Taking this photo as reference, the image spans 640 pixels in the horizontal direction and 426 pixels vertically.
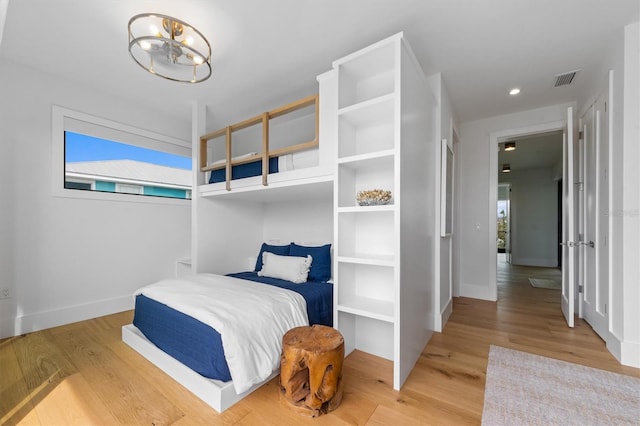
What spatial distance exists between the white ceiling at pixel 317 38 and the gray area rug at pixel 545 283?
3087 mm

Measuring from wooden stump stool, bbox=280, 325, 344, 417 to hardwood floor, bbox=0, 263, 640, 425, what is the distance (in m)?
0.06

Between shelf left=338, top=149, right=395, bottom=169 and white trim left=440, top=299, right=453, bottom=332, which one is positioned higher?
shelf left=338, top=149, right=395, bottom=169

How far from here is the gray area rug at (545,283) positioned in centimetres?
457

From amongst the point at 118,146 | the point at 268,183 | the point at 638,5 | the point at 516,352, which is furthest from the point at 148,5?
the point at 516,352

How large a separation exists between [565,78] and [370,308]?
312 centimetres

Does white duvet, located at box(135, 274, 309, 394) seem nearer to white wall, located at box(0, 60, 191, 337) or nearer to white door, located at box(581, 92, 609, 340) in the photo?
white wall, located at box(0, 60, 191, 337)

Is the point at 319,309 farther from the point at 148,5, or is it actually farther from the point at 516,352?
the point at 148,5

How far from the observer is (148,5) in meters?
1.86

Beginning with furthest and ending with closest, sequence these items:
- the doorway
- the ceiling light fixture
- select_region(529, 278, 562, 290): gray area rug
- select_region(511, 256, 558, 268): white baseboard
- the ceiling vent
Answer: the doorway < select_region(511, 256, 558, 268): white baseboard < select_region(529, 278, 562, 290): gray area rug < the ceiling vent < the ceiling light fixture

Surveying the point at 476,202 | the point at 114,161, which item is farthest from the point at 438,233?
the point at 114,161

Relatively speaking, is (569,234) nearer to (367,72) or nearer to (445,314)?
(445,314)

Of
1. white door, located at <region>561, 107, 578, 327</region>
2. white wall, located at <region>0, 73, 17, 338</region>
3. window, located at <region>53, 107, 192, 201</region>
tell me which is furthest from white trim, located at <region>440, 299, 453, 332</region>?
white wall, located at <region>0, 73, 17, 338</region>

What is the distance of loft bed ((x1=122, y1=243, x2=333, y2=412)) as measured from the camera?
1624 millimetres

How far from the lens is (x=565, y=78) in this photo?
276 cm
